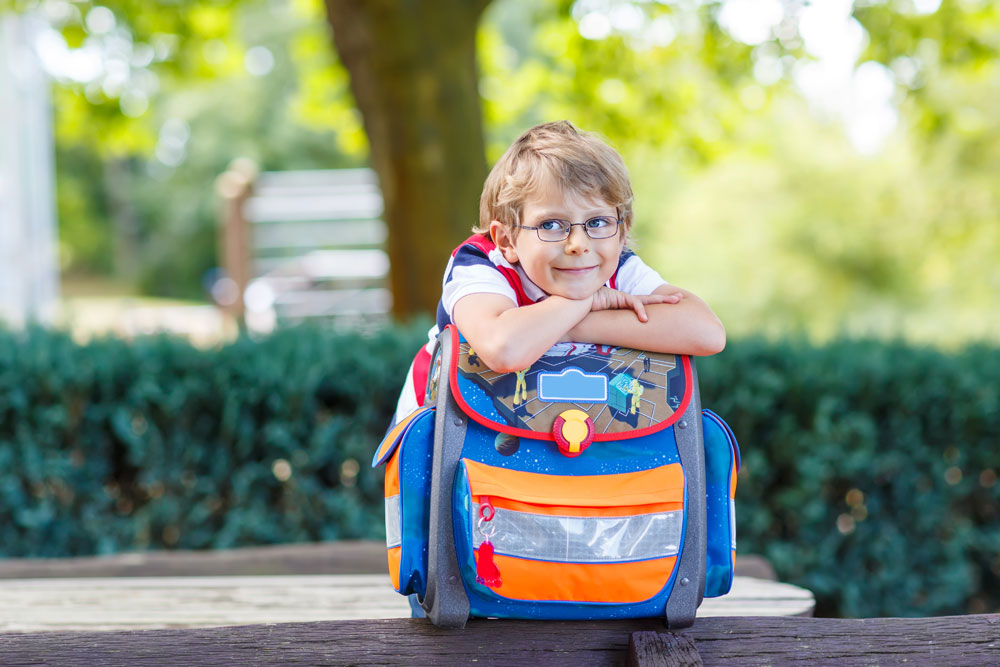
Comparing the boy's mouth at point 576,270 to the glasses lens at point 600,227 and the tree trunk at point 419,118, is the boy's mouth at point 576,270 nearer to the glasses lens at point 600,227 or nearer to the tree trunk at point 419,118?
the glasses lens at point 600,227

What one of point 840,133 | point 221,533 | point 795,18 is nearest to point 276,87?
point 840,133

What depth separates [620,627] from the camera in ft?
5.64

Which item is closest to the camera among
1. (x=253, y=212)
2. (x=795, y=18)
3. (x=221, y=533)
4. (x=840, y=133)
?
(x=221, y=533)

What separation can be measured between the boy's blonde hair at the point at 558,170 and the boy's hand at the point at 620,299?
0.15m

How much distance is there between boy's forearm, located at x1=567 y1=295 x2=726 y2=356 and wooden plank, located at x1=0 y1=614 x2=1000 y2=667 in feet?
1.78

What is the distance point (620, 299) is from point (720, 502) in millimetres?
450

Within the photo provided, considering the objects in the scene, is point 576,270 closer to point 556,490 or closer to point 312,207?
point 556,490

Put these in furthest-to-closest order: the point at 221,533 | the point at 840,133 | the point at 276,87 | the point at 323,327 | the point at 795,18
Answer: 1. the point at 276,87
2. the point at 840,133
3. the point at 795,18
4. the point at 323,327
5. the point at 221,533

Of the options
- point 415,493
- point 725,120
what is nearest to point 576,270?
point 415,493

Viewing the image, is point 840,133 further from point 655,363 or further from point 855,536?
point 655,363

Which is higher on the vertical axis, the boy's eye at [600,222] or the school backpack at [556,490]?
the boy's eye at [600,222]

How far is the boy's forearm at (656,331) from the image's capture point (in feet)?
A: 5.60

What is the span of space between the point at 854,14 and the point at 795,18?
0.54 metres

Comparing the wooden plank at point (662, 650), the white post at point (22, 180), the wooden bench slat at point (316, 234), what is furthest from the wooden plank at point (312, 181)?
the wooden plank at point (662, 650)
